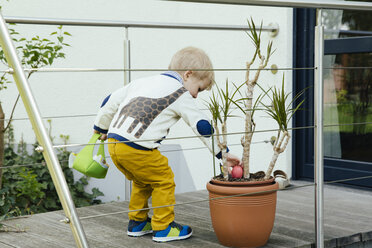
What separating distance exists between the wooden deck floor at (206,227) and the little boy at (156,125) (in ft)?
0.32

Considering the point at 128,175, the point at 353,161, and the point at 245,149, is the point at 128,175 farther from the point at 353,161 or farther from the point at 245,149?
the point at 353,161

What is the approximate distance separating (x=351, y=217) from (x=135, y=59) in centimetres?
229

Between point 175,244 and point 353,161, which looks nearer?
point 175,244

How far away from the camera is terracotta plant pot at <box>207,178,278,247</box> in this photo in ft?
6.93

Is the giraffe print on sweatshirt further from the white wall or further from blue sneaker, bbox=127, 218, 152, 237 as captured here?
the white wall

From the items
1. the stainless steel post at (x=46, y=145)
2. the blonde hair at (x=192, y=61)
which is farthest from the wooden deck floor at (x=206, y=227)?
the stainless steel post at (x=46, y=145)

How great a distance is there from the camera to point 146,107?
2271 mm

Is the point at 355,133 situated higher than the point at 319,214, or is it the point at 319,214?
the point at 355,133

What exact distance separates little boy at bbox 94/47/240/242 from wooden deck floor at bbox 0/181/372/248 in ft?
0.32

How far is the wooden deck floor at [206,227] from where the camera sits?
232cm

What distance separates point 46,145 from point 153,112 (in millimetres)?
858

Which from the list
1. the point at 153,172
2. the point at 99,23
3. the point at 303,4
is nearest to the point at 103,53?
the point at 99,23

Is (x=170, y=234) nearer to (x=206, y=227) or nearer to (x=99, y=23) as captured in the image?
(x=206, y=227)

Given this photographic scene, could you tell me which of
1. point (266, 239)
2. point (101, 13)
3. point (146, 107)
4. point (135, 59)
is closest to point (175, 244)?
point (266, 239)
